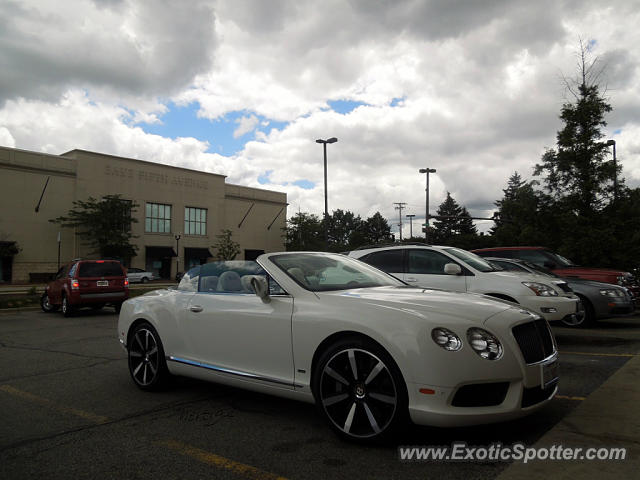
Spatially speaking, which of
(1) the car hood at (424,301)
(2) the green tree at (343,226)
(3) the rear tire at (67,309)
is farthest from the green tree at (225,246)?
(2) the green tree at (343,226)

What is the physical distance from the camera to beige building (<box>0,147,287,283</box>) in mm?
40875

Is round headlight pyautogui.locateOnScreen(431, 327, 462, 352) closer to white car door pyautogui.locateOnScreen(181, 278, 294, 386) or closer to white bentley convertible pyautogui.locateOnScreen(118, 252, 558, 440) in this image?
white bentley convertible pyautogui.locateOnScreen(118, 252, 558, 440)

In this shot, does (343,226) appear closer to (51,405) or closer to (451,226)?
(451,226)

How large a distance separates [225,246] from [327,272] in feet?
170

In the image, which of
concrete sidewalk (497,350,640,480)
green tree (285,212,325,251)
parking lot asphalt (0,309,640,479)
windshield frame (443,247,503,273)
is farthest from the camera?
green tree (285,212,325,251)

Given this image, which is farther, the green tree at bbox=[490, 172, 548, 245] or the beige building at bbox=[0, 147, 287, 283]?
the beige building at bbox=[0, 147, 287, 283]

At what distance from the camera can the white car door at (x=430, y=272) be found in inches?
321

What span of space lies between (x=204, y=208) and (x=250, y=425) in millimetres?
53294

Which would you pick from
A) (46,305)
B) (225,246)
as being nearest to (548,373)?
(46,305)

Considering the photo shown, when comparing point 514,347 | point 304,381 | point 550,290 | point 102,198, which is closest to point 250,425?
point 304,381

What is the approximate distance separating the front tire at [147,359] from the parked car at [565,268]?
30.0 feet

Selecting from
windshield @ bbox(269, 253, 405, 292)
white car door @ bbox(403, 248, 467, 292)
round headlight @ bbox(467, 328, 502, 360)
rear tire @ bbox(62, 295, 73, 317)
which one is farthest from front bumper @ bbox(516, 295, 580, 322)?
rear tire @ bbox(62, 295, 73, 317)

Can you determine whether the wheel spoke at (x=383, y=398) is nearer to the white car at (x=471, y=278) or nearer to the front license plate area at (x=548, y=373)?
the front license plate area at (x=548, y=373)

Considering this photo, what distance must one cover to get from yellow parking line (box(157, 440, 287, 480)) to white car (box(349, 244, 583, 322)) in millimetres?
4526
